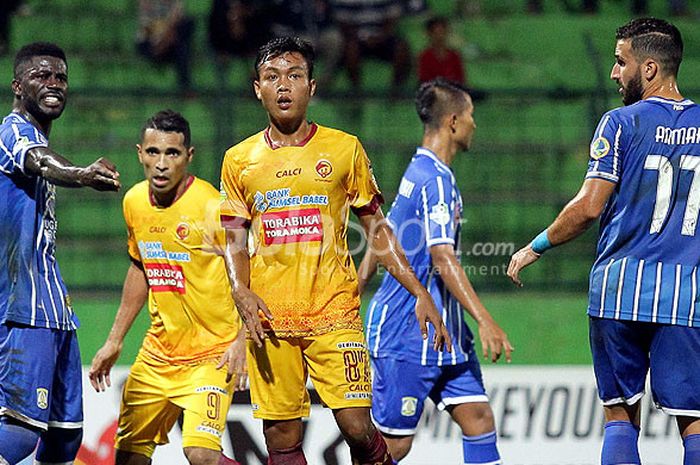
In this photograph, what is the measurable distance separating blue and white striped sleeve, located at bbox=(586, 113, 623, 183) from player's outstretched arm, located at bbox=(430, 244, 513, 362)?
990 mm

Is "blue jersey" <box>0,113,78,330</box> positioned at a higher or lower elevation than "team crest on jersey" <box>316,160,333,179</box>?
lower

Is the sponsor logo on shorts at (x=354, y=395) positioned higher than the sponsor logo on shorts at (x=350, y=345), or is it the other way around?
the sponsor logo on shorts at (x=350, y=345)

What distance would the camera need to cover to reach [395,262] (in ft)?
18.7

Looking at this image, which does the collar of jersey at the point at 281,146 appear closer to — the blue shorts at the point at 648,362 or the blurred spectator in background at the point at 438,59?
the blue shorts at the point at 648,362

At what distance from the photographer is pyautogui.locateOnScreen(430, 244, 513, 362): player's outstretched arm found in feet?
19.9

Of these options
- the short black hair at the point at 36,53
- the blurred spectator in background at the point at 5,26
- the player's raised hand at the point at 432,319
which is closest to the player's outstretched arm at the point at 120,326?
the short black hair at the point at 36,53

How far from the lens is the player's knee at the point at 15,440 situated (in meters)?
5.76

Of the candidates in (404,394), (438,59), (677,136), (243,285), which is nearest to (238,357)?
(243,285)

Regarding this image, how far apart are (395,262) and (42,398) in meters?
1.79

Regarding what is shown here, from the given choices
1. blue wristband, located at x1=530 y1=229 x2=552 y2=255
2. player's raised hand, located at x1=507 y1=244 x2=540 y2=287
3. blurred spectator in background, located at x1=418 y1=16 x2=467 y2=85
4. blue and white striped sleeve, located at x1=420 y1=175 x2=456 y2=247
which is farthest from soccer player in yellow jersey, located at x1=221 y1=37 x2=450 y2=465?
blurred spectator in background, located at x1=418 y1=16 x2=467 y2=85

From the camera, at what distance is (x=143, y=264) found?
22.5 ft

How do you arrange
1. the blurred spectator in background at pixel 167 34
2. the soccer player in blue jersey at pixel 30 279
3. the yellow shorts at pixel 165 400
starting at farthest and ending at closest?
the blurred spectator in background at pixel 167 34 → the yellow shorts at pixel 165 400 → the soccer player in blue jersey at pixel 30 279

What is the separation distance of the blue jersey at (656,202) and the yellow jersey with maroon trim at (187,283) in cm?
224

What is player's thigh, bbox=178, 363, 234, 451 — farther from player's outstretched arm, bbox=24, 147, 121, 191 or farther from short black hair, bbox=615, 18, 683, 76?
short black hair, bbox=615, 18, 683, 76
